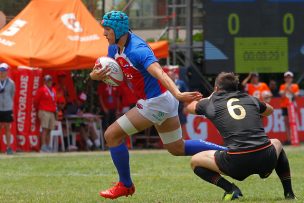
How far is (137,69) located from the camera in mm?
8414

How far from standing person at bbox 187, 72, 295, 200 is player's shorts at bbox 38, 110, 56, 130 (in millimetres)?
10444

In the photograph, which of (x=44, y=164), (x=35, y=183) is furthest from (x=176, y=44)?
(x=35, y=183)

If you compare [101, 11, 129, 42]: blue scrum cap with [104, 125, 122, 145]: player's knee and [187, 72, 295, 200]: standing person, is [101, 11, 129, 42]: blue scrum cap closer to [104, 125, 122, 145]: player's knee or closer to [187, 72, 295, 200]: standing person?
[104, 125, 122, 145]: player's knee

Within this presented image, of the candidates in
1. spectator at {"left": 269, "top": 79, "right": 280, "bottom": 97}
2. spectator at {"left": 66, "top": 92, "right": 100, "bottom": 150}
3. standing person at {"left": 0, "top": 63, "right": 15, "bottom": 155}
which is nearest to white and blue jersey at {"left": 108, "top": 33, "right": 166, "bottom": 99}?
standing person at {"left": 0, "top": 63, "right": 15, "bottom": 155}

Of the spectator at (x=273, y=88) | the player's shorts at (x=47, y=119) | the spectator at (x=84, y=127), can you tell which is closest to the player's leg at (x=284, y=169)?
the player's shorts at (x=47, y=119)

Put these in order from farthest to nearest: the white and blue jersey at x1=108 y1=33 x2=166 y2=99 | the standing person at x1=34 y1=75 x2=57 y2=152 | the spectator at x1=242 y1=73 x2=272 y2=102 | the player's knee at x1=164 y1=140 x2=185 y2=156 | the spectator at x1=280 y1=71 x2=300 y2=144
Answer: the spectator at x1=280 y1=71 x2=300 y2=144 → the spectator at x1=242 y1=73 x2=272 y2=102 → the standing person at x1=34 y1=75 x2=57 y2=152 → the player's knee at x1=164 y1=140 x2=185 y2=156 → the white and blue jersey at x1=108 y1=33 x2=166 y2=99

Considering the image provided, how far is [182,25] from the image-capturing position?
22500 mm

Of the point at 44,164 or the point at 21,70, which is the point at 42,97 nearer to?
the point at 21,70

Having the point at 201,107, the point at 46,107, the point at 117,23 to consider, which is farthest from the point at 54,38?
the point at 201,107

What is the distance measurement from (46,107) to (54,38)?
4.93 feet

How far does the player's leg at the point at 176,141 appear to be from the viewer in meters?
8.73

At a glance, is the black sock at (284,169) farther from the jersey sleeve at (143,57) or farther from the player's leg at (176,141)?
the jersey sleeve at (143,57)

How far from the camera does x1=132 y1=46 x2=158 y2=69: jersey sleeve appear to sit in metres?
8.15

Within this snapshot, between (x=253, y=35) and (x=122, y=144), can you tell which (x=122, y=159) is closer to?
(x=122, y=144)
